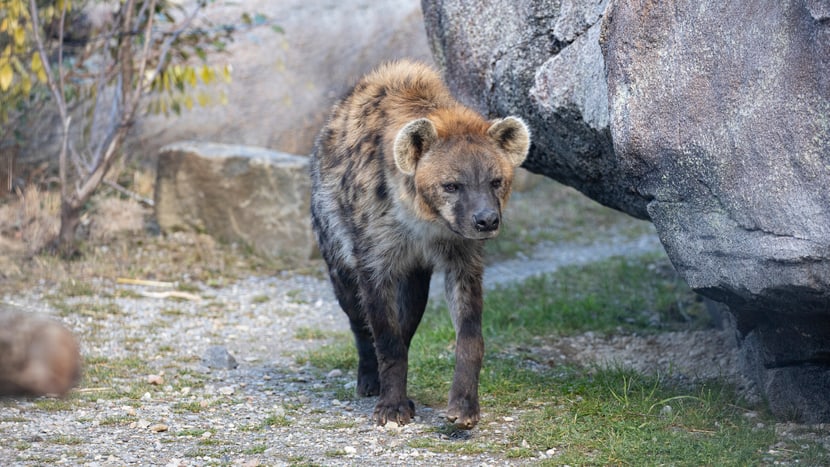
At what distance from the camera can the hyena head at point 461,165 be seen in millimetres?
3852

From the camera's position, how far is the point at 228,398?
445 centimetres

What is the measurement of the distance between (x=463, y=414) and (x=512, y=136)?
1.13m

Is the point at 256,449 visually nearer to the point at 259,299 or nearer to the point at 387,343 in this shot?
the point at 387,343

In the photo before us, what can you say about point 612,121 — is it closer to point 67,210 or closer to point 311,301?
point 311,301

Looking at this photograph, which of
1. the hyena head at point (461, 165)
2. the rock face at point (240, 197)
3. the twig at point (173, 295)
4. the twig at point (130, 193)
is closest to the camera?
the hyena head at point (461, 165)

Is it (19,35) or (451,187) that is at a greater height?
(19,35)

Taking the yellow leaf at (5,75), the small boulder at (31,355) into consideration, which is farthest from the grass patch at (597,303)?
the small boulder at (31,355)

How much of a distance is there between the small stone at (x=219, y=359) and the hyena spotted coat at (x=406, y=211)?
0.81m

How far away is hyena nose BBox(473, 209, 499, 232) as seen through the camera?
3.75m

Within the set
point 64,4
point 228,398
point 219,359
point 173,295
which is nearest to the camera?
point 228,398

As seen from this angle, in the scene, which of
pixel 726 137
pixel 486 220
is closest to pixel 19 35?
pixel 486 220

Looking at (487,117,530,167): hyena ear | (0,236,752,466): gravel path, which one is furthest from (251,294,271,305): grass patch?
(487,117,530,167): hyena ear

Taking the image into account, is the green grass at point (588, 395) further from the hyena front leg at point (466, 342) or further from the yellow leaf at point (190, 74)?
the yellow leaf at point (190, 74)

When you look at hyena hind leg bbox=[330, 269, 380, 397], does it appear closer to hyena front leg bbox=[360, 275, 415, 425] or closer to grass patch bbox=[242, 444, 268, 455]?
hyena front leg bbox=[360, 275, 415, 425]
